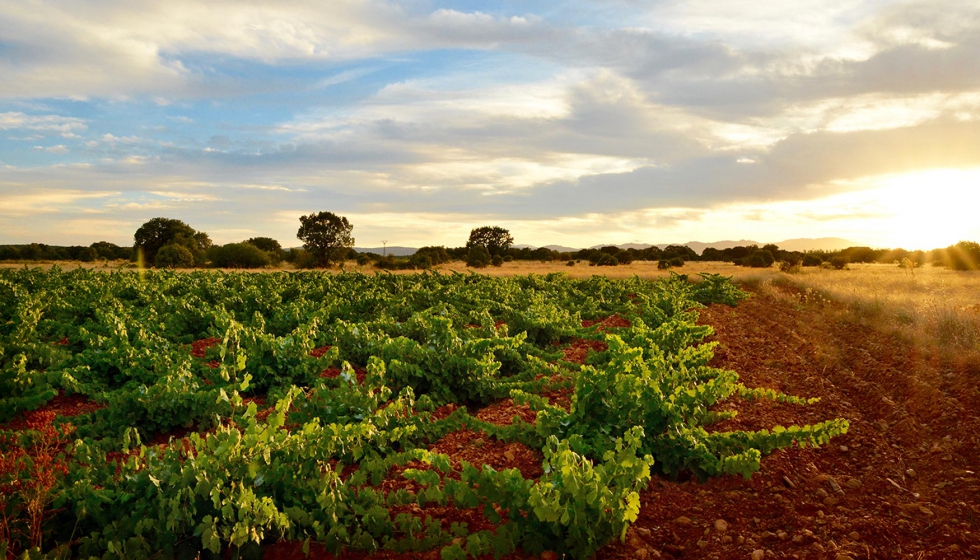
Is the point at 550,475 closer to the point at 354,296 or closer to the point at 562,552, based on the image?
the point at 562,552

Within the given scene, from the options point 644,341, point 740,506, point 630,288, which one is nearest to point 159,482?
point 740,506

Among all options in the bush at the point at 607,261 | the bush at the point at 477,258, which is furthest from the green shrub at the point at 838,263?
the bush at the point at 477,258

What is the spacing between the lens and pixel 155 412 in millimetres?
7059

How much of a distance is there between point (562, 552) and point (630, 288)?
752 inches

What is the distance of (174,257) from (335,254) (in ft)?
45.9

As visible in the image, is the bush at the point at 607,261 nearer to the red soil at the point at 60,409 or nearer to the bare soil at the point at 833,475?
the bare soil at the point at 833,475

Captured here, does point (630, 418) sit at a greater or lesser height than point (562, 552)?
greater

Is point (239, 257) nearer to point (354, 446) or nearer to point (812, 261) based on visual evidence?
point (812, 261)

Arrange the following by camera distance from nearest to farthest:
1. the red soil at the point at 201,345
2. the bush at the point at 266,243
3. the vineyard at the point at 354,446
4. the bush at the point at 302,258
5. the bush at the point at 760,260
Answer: the vineyard at the point at 354,446 < the red soil at the point at 201,345 < the bush at the point at 760,260 < the bush at the point at 302,258 < the bush at the point at 266,243

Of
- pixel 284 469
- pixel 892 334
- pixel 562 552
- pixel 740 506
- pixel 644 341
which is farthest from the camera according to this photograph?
pixel 892 334

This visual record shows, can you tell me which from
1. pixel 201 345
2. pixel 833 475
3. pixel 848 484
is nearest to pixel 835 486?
pixel 848 484

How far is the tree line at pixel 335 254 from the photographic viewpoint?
55534 millimetres

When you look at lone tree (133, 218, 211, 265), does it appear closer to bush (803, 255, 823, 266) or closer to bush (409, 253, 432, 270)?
bush (409, 253, 432, 270)

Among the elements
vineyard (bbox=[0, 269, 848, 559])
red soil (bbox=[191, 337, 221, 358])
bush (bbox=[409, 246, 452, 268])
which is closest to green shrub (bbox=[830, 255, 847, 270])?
bush (bbox=[409, 246, 452, 268])
